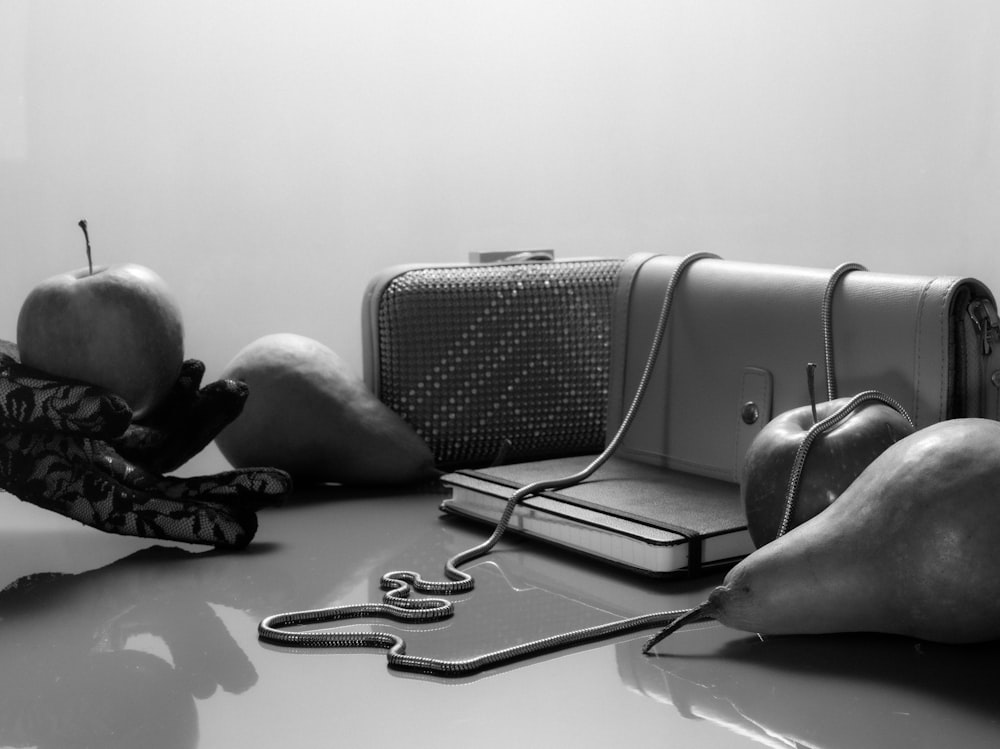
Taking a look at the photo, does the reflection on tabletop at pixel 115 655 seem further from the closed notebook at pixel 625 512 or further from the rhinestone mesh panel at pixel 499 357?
the rhinestone mesh panel at pixel 499 357

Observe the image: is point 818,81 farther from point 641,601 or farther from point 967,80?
point 641,601

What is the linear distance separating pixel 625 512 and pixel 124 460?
383 mm

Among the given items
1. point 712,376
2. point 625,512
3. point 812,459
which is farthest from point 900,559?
point 712,376

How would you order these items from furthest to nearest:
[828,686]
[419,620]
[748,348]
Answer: [748,348] < [419,620] < [828,686]

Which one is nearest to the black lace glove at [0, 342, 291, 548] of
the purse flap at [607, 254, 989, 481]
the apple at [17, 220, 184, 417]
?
the apple at [17, 220, 184, 417]

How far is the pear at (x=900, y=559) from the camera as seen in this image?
0.63m

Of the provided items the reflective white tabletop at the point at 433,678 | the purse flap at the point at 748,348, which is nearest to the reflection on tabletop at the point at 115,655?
the reflective white tabletop at the point at 433,678

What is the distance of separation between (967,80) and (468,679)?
0.85 metres

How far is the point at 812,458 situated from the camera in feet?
2.47

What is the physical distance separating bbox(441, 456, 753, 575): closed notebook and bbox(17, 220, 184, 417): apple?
0.27m

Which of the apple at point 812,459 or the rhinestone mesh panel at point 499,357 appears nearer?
the apple at point 812,459

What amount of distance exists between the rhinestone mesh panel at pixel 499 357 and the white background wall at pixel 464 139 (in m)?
0.28

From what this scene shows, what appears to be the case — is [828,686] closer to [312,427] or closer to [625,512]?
[625,512]

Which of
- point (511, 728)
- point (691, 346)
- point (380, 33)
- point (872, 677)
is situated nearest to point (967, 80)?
point (691, 346)
